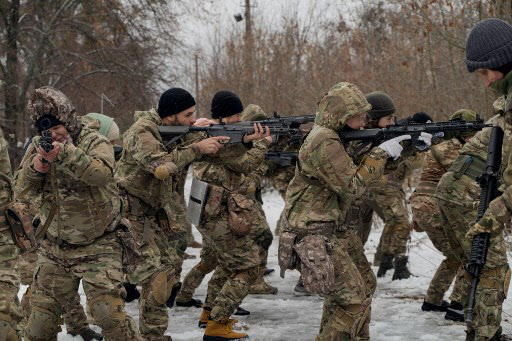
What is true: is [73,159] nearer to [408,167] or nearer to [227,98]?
[227,98]

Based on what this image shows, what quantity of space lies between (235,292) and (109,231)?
1657mm

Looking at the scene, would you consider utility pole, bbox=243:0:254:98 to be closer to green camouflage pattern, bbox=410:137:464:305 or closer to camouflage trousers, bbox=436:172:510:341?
green camouflage pattern, bbox=410:137:464:305

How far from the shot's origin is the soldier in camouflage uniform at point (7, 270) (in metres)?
4.24

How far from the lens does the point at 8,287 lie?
4285mm

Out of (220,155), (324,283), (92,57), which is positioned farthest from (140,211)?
(92,57)

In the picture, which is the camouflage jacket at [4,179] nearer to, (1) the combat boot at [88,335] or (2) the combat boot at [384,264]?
(1) the combat boot at [88,335]

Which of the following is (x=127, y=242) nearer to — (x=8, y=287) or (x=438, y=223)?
(x=8, y=287)

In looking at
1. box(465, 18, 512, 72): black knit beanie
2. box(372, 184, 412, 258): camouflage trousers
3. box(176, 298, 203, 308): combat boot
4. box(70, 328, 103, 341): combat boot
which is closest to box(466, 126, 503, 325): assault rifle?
box(465, 18, 512, 72): black knit beanie

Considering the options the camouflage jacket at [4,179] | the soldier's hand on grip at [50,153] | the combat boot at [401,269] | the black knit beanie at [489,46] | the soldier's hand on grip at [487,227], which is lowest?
the combat boot at [401,269]

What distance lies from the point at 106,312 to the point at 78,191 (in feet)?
2.82

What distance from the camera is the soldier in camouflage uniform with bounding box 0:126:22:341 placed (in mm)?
4238

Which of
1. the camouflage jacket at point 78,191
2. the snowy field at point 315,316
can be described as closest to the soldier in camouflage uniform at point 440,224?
the snowy field at point 315,316

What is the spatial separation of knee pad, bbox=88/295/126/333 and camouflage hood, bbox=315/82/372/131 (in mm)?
1943

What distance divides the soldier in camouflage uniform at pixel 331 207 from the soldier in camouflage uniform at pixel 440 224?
1.93m
